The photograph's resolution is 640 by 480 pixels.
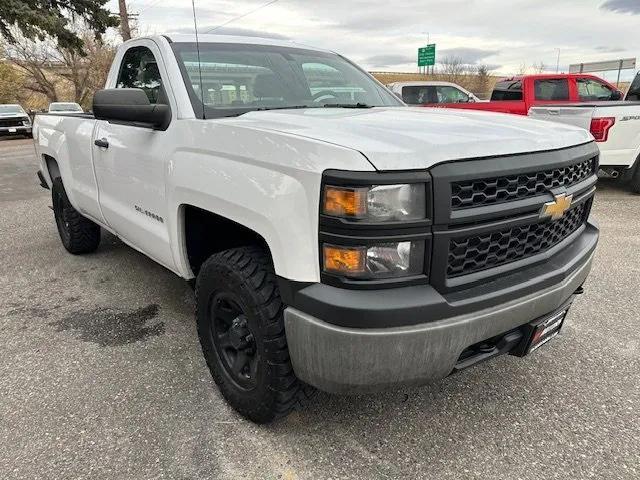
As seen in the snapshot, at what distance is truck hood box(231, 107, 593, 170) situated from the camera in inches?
69.1

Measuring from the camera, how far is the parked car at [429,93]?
11.8 m

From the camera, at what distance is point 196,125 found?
2.41 meters

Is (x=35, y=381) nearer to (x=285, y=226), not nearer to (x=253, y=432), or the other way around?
(x=253, y=432)

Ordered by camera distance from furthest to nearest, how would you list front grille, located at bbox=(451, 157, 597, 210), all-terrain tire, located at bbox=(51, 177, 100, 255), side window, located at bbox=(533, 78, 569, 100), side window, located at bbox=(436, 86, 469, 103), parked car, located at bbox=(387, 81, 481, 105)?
1. side window, located at bbox=(436, 86, 469, 103)
2. parked car, located at bbox=(387, 81, 481, 105)
3. side window, located at bbox=(533, 78, 569, 100)
4. all-terrain tire, located at bbox=(51, 177, 100, 255)
5. front grille, located at bbox=(451, 157, 597, 210)

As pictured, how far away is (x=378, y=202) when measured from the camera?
1719mm

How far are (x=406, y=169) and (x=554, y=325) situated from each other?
121 cm

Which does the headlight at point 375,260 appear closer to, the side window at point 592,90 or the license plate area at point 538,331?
the license plate area at point 538,331

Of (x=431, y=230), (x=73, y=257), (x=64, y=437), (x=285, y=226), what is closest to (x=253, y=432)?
(x=64, y=437)

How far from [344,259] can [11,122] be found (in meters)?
24.9

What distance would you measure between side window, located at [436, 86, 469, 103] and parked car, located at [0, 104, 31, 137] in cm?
1898

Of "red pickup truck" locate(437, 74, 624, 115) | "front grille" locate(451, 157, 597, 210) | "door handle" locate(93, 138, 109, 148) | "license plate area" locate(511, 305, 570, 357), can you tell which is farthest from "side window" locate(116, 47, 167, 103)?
"red pickup truck" locate(437, 74, 624, 115)

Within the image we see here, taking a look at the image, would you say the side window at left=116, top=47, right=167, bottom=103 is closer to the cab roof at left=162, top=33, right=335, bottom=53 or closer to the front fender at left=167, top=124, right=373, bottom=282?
the cab roof at left=162, top=33, right=335, bottom=53

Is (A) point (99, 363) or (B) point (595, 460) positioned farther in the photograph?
(A) point (99, 363)

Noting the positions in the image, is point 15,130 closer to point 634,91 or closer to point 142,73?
point 142,73
